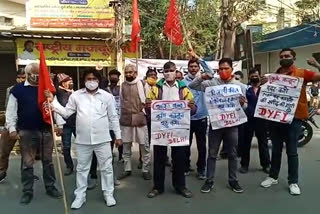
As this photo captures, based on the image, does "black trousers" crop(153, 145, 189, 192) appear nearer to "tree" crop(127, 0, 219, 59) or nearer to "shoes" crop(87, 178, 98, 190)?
"shoes" crop(87, 178, 98, 190)

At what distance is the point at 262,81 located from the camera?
19.0 feet

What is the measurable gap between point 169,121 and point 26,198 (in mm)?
2025

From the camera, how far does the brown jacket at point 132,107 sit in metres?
6.25

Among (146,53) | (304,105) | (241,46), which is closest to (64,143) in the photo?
(304,105)

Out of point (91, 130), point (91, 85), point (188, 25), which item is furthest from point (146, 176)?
point (188, 25)

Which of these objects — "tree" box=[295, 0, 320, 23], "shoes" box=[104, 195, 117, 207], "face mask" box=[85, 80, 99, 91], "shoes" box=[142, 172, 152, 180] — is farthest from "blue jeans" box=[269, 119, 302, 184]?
"tree" box=[295, 0, 320, 23]

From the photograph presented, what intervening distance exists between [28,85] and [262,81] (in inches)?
121

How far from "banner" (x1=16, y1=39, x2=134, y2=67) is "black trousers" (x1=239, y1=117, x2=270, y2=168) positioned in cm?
745

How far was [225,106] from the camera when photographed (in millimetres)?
5531

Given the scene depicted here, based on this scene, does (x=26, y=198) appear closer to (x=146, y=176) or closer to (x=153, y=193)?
(x=153, y=193)

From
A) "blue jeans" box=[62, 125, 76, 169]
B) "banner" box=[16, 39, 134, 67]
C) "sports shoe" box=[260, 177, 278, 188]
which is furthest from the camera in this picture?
"banner" box=[16, 39, 134, 67]

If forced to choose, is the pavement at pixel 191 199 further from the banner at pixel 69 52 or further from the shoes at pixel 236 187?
the banner at pixel 69 52

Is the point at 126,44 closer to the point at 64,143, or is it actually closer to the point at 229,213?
the point at 64,143

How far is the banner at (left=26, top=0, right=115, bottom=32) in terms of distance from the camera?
42.9ft
